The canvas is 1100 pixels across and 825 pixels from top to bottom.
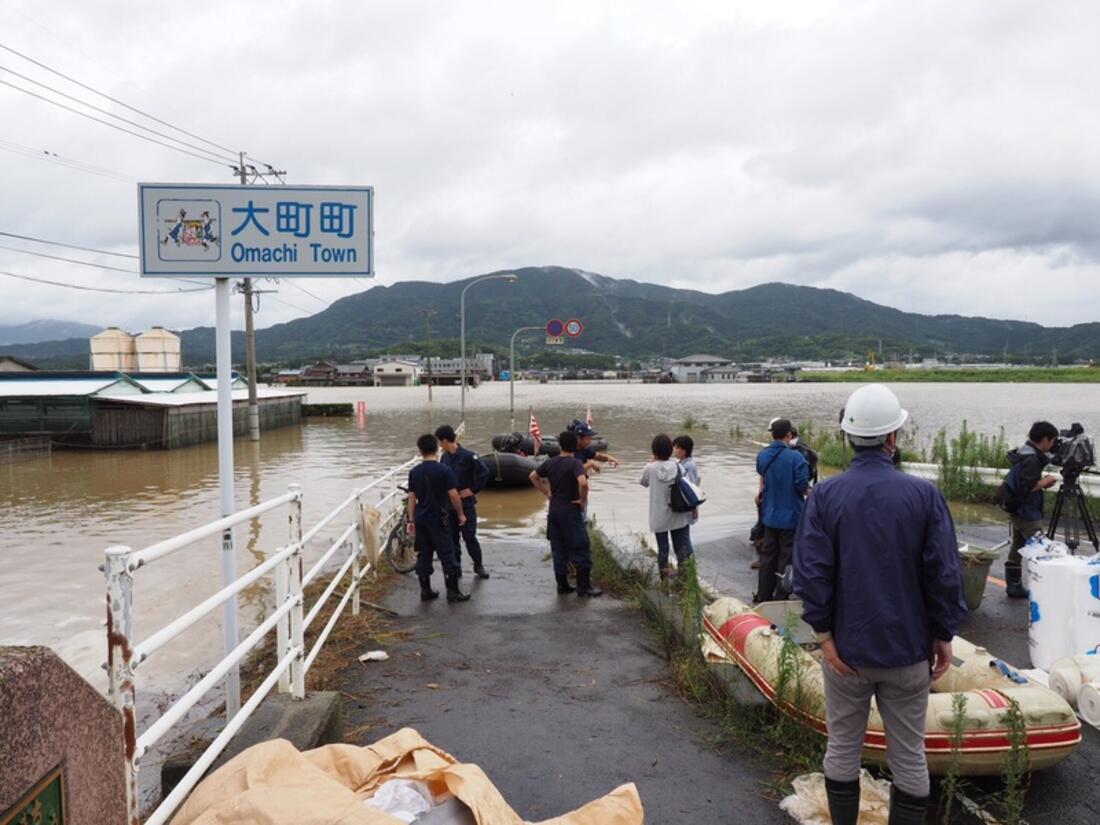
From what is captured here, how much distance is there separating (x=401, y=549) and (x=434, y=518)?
190 centimetres

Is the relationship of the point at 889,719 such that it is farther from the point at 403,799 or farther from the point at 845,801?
the point at 403,799

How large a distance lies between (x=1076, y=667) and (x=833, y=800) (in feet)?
7.95

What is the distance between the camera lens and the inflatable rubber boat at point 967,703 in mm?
3418

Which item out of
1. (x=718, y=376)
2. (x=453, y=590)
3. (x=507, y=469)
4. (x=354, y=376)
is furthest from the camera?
(x=718, y=376)

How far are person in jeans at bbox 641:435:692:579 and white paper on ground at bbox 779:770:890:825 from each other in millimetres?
3775

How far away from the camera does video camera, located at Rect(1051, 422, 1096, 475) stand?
20.9ft

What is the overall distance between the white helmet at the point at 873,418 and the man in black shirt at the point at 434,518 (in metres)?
4.61

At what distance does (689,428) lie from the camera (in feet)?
115

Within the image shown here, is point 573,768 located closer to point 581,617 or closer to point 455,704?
point 455,704

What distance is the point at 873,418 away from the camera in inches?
118

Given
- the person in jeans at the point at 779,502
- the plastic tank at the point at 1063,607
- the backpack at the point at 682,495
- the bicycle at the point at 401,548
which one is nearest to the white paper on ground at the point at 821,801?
the plastic tank at the point at 1063,607

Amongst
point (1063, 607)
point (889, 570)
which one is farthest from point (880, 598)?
point (1063, 607)

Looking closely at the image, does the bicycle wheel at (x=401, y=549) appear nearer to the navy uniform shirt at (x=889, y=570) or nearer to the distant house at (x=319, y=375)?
the navy uniform shirt at (x=889, y=570)

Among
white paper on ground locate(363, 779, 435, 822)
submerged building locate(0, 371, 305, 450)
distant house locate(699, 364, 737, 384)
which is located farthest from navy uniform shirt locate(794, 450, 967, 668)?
distant house locate(699, 364, 737, 384)
